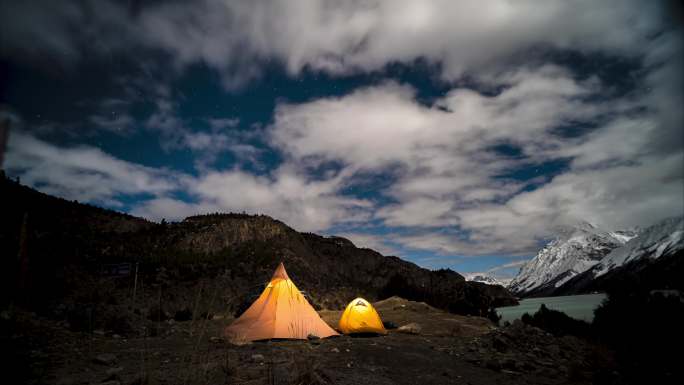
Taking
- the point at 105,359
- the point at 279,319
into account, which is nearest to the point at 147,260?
the point at 279,319

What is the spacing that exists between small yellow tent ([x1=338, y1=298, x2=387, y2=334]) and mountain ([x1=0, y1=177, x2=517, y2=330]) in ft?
24.5

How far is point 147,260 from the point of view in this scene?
40281 millimetres

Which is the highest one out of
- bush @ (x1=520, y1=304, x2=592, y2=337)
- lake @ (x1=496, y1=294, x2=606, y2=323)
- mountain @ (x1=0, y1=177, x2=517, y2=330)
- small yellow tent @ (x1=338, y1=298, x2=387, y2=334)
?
mountain @ (x1=0, y1=177, x2=517, y2=330)

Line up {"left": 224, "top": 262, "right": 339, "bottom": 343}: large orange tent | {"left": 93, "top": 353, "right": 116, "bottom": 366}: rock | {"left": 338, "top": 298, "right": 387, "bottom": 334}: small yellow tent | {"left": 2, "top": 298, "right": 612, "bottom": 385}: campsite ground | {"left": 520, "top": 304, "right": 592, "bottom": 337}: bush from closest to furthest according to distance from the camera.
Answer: {"left": 2, "top": 298, "right": 612, "bottom": 385}: campsite ground
{"left": 93, "top": 353, "right": 116, "bottom": 366}: rock
{"left": 224, "top": 262, "right": 339, "bottom": 343}: large orange tent
{"left": 338, "top": 298, "right": 387, "bottom": 334}: small yellow tent
{"left": 520, "top": 304, "right": 592, "bottom": 337}: bush

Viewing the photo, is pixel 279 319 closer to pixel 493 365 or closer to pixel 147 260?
pixel 493 365

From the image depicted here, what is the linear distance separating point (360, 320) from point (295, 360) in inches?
330

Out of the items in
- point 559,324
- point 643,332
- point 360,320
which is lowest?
point 559,324

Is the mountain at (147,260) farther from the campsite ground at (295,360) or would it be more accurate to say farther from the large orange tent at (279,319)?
the large orange tent at (279,319)

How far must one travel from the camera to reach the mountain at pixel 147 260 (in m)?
18.7

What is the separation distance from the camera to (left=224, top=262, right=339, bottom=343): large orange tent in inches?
471

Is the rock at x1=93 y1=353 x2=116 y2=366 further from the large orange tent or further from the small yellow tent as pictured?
the small yellow tent

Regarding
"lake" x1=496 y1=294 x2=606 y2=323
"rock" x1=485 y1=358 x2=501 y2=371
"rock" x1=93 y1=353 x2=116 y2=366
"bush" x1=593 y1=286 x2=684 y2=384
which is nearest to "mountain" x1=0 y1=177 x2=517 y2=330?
"rock" x1=93 y1=353 x2=116 y2=366

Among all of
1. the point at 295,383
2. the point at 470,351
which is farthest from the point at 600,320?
the point at 295,383

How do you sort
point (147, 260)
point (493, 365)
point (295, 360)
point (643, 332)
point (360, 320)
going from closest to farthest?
point (295, 360) < point (493, 365) < point (643, 332) < point (360, 320) < point (147, 260)
